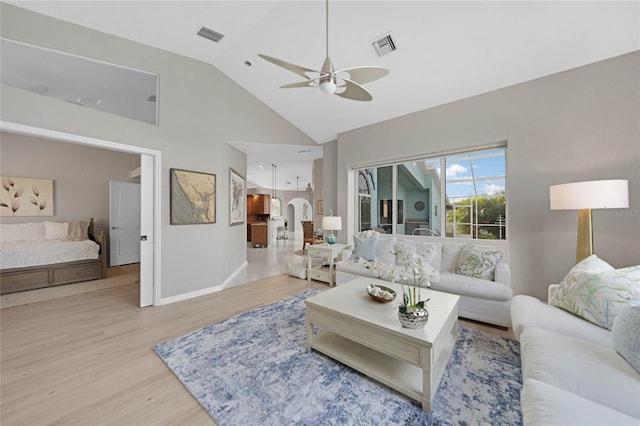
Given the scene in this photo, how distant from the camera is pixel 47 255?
13.1 feet

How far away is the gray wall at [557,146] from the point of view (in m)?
2.56

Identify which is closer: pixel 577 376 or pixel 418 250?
A: pixel 577 376

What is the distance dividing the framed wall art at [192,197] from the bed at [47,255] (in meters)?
2.42

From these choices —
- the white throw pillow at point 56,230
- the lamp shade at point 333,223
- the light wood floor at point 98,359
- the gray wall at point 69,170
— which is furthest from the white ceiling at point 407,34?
the white throw pillow at point 56,230

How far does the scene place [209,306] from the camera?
3283 mm

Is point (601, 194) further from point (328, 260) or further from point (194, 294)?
point (194, 294)

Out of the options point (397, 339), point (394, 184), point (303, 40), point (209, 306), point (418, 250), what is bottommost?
point (209, 306)

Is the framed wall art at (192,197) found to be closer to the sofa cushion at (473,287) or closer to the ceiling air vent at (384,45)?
the ceiling air vent at (384,45)

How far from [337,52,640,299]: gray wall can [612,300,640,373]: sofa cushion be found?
79.2 inches

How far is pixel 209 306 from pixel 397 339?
2.68 metres

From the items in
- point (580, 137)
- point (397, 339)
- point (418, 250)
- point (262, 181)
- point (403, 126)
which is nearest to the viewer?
point (397, 339)

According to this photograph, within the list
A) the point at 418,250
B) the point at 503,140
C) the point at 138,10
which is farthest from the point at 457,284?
the point at 138,10

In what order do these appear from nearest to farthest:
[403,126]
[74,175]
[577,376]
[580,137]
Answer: [577,376]
[580,137]
[403,126]
[74,175]

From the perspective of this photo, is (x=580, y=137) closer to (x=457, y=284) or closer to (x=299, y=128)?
(x=457, y=284)
